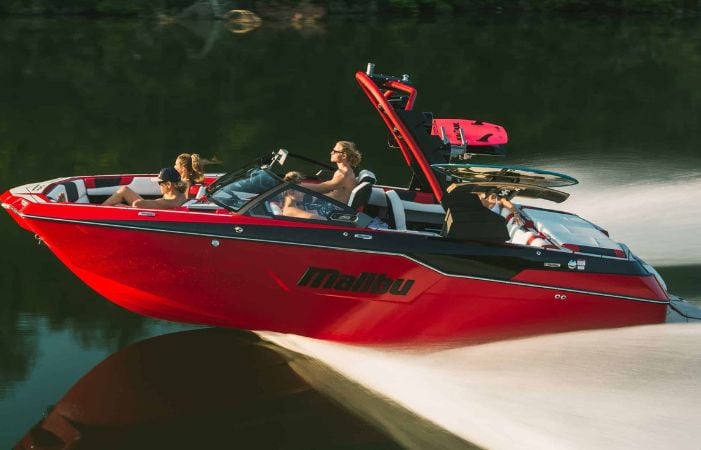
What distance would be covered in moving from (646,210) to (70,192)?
25.1 ft

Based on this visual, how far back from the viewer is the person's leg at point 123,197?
30.2 feet

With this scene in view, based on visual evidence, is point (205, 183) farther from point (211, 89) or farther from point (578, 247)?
point (211, 89)

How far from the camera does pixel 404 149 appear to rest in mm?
9805

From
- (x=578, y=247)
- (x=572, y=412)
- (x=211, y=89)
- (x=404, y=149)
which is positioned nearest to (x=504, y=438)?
(x=572, y=412)

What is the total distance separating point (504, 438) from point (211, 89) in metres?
16.7

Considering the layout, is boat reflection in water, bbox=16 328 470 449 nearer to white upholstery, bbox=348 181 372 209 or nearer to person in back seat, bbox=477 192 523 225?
white upholstery, bbox=348 181 372 209

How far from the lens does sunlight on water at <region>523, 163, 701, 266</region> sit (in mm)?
11680

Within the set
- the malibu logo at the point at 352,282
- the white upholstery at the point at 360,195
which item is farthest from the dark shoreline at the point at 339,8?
the malibu logo at the point at 352,282

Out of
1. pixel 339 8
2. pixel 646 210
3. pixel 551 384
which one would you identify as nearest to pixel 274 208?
pixel 551 384

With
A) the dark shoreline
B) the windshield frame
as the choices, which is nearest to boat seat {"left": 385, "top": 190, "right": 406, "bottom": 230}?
the windshield frame

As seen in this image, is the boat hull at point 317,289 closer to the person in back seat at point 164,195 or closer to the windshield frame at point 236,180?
the windshield frame at point 236,180

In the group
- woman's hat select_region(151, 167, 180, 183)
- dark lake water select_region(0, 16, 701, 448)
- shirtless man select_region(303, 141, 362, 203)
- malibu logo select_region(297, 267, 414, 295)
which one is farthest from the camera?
shirtless man select_region(303, 141, 362, 203)

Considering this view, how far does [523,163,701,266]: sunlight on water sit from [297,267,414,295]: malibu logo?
13.8ft

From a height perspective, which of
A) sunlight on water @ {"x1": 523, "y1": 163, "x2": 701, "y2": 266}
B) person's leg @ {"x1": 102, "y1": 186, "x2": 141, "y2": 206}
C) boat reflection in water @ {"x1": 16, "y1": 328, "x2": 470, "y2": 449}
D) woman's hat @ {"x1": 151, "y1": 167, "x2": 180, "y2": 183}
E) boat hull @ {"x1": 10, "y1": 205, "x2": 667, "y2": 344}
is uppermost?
woman's hat @ {"x1": 151, "y1": 167, "x2": 180, "y2": 183}
